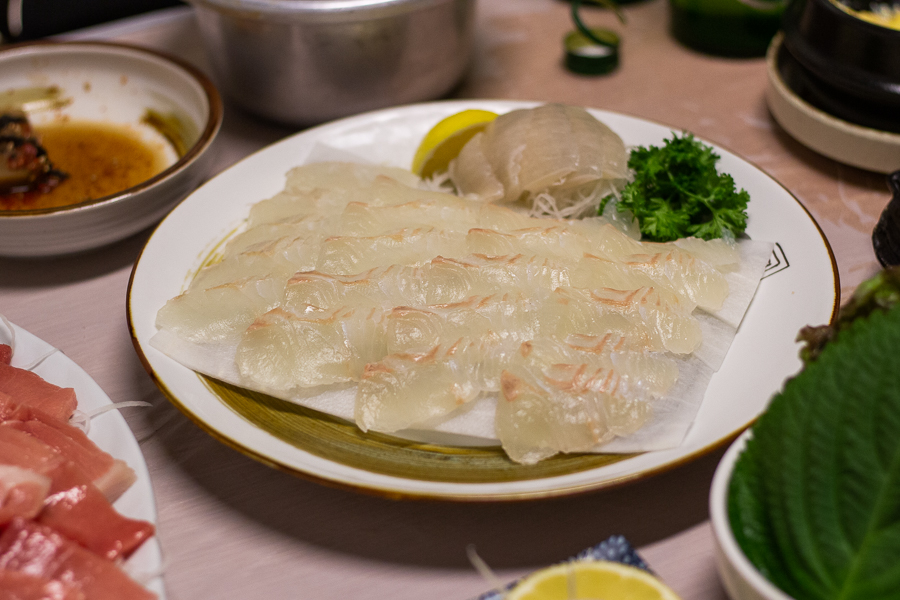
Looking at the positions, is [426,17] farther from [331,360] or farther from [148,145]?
[331,360]

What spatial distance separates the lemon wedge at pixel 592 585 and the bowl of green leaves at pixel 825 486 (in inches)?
4.0

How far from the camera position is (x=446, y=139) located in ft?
6.32

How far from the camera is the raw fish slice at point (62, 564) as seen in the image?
38.3 inches

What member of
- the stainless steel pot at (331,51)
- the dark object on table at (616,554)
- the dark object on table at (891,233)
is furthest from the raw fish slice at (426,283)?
the stainless steel pot at (331,51)

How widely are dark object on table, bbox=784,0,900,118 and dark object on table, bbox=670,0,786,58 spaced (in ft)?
1.73

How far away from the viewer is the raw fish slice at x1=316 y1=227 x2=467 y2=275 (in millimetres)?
1511

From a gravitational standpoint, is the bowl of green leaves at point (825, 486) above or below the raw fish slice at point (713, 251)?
above

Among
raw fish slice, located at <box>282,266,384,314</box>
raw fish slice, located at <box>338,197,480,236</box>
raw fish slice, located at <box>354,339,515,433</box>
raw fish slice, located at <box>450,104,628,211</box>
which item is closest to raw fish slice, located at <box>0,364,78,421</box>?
raw fish slice, located at <box>282,266,384,314</box>

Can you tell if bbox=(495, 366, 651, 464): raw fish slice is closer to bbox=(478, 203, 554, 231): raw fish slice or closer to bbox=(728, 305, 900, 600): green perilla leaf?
bbox=(728, 305, 900, 600): green perilla leaf

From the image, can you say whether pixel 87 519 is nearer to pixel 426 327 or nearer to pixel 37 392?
pixel 37 392

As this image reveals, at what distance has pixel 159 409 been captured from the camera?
146cm

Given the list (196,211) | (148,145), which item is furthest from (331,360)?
(148,145)

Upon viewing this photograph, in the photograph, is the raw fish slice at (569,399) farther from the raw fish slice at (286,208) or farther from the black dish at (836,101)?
the black dish at (836,101)

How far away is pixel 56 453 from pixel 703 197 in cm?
145
